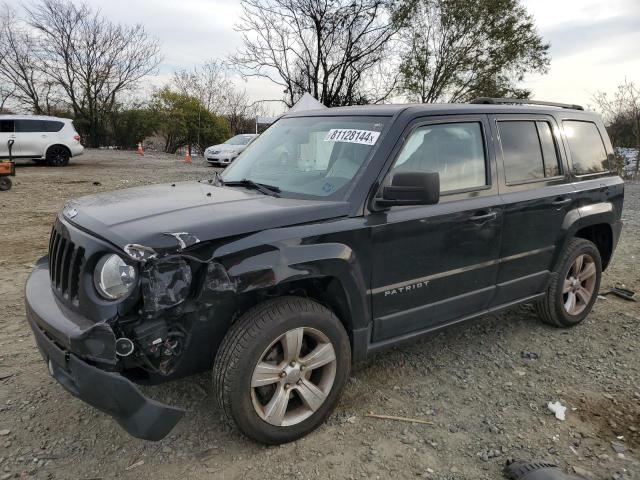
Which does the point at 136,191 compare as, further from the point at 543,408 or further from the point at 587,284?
the point at 587,284

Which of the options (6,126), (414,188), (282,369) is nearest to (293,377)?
(282,369)

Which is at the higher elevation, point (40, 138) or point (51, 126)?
point (51, 126)

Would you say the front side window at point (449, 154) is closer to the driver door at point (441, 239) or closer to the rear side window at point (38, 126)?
the driver door at point (441, 239)

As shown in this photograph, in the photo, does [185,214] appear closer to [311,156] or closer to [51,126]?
[311,156]

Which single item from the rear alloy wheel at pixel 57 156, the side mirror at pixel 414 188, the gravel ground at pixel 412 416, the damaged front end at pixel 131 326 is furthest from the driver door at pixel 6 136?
the side mirror at pixel 414 188

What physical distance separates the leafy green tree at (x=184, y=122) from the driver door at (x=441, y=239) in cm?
Result: 3133

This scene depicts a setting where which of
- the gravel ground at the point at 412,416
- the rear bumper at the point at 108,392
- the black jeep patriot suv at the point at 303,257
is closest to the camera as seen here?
the rear bumper at the point at 108,392

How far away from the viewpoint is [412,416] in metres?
2.93

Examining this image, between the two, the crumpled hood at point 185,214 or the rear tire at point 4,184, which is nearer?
the crumpled hood at point 185,214

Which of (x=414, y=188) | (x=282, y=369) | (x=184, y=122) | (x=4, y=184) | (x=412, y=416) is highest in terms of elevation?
(x=184, y=122)

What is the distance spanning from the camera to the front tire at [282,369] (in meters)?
2.35

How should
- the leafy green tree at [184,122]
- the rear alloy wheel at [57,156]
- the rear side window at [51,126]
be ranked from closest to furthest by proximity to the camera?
1. the rear side window at [51,126]
2. the rear alloy wheel at [57,156]
3. the leafy green tree at [184,122]

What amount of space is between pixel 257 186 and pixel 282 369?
125 cm

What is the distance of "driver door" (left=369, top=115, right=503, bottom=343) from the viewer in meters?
2.85
